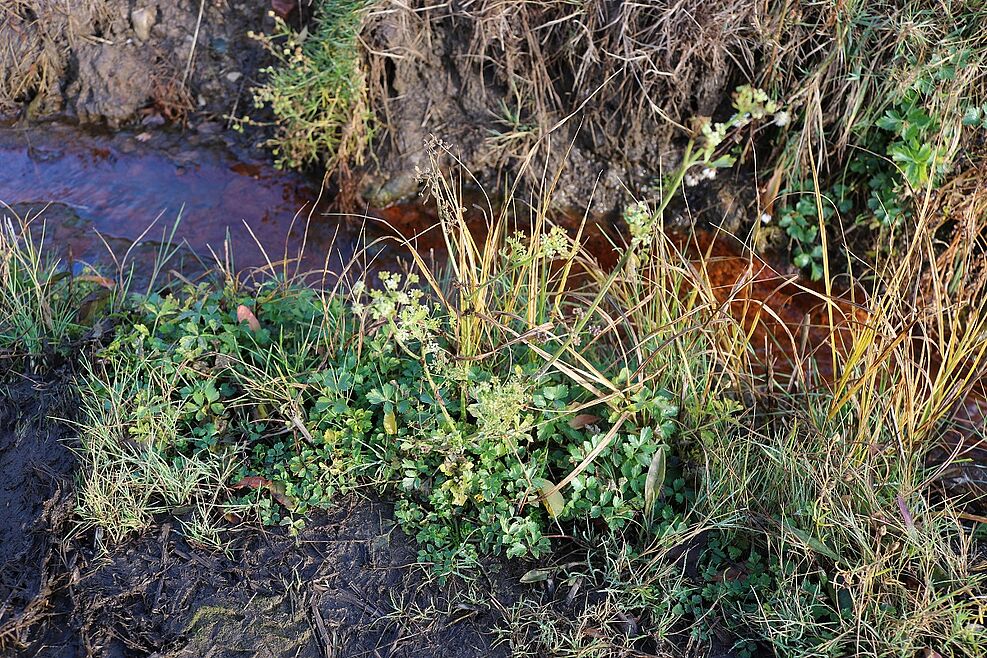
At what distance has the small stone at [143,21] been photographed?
454 centimetres

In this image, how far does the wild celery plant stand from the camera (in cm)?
382

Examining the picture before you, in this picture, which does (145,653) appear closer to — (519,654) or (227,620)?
(227,620)

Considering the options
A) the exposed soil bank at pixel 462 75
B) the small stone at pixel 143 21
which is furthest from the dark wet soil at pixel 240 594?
the small stone at pixel 143 21

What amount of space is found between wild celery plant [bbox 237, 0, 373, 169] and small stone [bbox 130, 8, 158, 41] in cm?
94

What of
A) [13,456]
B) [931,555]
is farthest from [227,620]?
[931,555]

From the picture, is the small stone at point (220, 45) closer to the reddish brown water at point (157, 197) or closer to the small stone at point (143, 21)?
the small stone at point (143, 21)

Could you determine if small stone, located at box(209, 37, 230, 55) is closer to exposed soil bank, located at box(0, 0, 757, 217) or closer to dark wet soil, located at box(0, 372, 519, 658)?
exposed soil bank, located at box(0, 0, 757, 217)

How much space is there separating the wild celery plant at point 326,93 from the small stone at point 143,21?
942mm

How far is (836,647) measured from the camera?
1.94 metres

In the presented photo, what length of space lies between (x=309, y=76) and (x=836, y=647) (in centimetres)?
338

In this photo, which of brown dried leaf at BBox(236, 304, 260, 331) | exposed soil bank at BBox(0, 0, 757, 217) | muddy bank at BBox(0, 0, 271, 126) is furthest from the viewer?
muddy bank at BBox(0, 0, 271, 126)

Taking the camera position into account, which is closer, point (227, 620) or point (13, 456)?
point (227, 620)

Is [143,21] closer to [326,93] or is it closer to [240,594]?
[326,93]

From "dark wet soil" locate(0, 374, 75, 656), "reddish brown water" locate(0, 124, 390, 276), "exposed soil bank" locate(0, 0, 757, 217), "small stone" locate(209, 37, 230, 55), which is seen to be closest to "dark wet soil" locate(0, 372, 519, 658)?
"dark wet soil" locate(0, 374, 75, 656)
